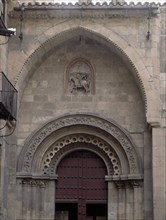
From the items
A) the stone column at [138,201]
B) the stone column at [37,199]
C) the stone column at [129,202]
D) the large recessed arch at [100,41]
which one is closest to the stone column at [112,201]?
the stone column at [129,202]

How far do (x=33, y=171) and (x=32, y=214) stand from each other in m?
1.09

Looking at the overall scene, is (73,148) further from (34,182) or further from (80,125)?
(34,182)

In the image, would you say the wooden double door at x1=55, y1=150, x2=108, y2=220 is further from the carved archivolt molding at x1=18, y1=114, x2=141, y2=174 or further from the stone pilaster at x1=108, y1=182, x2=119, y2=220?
the carved archivolt molding at x1=18, y1=114, x2=141, y2=174

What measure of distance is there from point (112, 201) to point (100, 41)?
4.17 m

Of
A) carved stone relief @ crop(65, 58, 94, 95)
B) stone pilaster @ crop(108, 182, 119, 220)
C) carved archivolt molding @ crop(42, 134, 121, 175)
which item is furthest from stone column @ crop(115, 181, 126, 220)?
carved stone relief @ crop(65, 58, 94, 95)

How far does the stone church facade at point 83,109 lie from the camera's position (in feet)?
49.2

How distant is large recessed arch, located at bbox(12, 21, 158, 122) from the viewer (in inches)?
589

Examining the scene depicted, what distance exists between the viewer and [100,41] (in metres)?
15.6

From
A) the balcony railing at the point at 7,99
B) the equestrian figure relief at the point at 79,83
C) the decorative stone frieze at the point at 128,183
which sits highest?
the equestrian figure relief at the point at 79,83

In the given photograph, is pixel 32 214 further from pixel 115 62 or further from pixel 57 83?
pixel 115 62

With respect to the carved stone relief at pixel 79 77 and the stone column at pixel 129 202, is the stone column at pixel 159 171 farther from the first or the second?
the carved stone relief at pixel 79 77

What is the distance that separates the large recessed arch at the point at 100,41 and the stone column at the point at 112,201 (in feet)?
7.55

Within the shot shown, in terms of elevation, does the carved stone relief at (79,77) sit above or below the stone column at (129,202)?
above

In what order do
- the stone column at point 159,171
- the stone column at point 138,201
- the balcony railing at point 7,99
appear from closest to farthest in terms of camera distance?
the balcony railing at point 7,99 < the stone column at point 159,171 < the stone column at point 138,201
